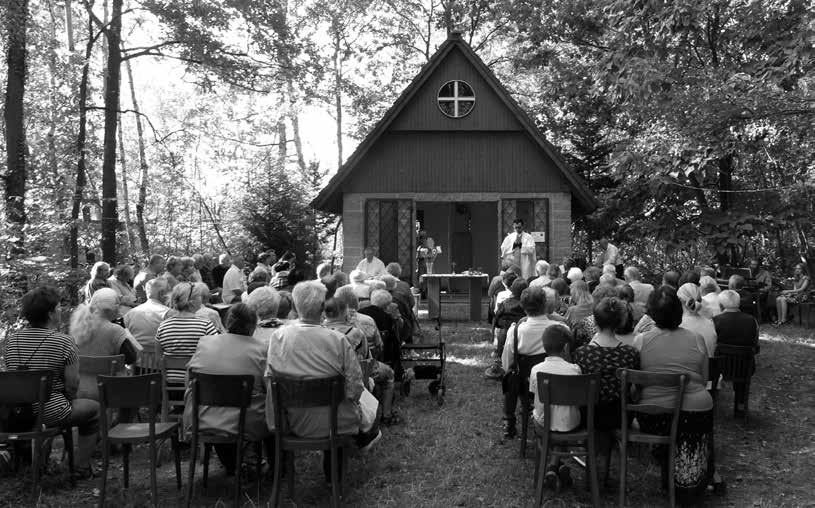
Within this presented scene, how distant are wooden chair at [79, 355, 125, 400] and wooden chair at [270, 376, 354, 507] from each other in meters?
1.65

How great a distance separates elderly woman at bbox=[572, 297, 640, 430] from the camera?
16.7 ft

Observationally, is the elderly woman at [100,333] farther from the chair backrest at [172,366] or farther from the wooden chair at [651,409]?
the wooden chair at [651,409]

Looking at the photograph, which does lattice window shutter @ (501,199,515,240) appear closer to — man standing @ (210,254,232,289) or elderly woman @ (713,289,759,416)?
man standing @ (210,254,232,289)

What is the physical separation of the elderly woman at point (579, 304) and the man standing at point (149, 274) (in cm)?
518

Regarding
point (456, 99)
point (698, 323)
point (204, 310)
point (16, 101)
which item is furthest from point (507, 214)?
point (204, 310)

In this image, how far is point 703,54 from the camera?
16594 millimetres

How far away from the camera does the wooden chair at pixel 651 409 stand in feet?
15.7

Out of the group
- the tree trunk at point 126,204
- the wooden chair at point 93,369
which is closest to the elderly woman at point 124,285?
the wooden chair at point 93,369

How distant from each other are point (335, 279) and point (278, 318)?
5.79ft

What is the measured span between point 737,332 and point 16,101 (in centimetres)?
1170

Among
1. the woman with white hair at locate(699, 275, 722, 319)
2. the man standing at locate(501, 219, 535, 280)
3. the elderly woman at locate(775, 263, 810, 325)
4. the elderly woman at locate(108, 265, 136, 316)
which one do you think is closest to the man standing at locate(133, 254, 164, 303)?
the elderly woman at locate(108, 265, 136, 316)

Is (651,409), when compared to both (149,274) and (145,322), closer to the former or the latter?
(145,322)

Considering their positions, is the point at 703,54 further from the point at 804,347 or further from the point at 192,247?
the point at 192,247

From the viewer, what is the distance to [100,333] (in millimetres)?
5812
